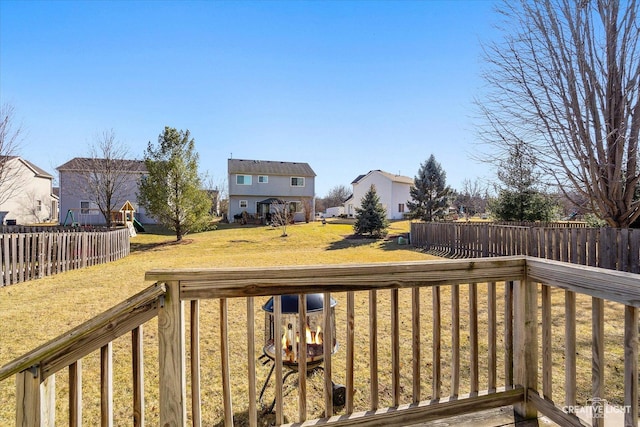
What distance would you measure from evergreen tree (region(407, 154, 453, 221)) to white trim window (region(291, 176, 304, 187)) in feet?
37.6

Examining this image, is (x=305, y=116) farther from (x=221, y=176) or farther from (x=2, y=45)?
(x=221, y=176)

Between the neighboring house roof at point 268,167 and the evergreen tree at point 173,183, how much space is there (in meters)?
11.9

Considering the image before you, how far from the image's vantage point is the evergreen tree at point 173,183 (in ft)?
58.8

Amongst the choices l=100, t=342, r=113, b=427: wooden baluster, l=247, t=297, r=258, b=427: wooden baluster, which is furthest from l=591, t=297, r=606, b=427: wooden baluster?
l=100, t=342, r=113, b=427: wooden baluster

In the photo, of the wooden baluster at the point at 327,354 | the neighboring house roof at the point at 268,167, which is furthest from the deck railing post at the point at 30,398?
the neighboring house roof at the point at 268,167

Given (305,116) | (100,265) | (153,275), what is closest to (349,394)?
(153,275)

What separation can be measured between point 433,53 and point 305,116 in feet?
32.1

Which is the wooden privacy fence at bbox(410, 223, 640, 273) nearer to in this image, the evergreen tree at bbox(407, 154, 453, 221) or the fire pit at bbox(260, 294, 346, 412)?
the fire pit at bbox(260, 294, 346, 412)

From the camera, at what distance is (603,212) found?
6.30 metres

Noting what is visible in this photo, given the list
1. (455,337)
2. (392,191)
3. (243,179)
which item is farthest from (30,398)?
(392,191)

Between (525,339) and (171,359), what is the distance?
7.11ft

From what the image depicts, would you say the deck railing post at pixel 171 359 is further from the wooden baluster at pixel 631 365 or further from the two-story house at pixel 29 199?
the two-story house at pixel 29 199

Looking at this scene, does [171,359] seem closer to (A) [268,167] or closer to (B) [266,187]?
(B) [266,187]

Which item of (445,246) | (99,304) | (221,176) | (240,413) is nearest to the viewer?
(240,413)
